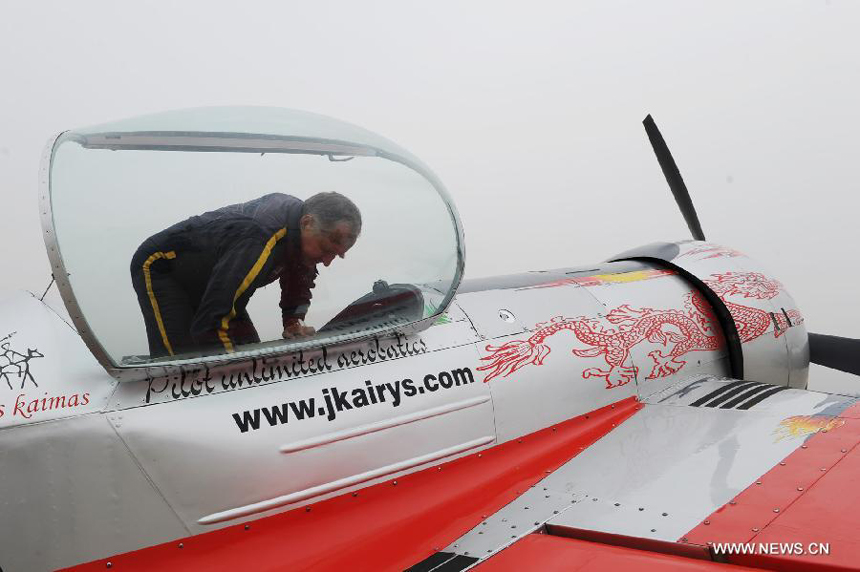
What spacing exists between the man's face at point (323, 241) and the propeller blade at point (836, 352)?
2.69m

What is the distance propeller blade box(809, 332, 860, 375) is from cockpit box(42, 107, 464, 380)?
7.59 ft

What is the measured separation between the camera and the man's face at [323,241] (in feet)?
6.21

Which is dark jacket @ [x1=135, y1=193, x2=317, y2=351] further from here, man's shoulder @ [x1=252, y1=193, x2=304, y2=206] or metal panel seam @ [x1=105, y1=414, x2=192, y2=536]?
metal panel seam @ [x1=105, y1=414, x2=192, y2=536]

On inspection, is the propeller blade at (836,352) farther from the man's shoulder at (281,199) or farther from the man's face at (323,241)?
the man's shoulder at (281,199)

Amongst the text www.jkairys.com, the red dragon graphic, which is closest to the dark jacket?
the text www.jkairys.com

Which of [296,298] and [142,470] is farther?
[296,298]

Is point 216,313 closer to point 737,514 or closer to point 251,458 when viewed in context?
point 251,458

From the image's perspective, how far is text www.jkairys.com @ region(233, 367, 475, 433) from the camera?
1765 mm

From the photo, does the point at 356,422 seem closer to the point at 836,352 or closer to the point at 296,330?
the point at 296,330

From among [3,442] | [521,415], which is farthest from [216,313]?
[521,415]

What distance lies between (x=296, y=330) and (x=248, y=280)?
0.21 meters

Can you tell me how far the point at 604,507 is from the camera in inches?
73.8

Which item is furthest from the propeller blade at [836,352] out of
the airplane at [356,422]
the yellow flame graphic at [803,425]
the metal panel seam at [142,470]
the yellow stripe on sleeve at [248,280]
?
the metal panel seam at [142,470]

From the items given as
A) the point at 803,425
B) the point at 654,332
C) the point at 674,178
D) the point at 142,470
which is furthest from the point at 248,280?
the point at 674,178
